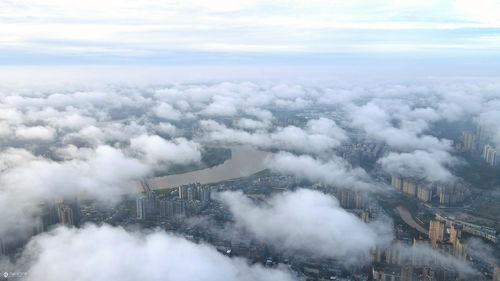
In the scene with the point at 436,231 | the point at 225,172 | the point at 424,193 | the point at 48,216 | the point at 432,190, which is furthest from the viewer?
the point at 225,172

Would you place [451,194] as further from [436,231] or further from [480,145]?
[480,145]

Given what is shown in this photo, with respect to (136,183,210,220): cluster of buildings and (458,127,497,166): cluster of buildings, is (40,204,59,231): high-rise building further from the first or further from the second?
(458,127,497,166): cluster of buildings

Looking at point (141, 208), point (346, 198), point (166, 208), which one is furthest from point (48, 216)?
point (346, 198)

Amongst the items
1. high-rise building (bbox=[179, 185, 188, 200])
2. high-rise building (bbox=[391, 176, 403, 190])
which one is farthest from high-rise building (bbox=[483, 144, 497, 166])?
high-rise building (bbox=[179, 185, 188, 200])

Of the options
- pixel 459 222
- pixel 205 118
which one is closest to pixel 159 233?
pixel 459 222

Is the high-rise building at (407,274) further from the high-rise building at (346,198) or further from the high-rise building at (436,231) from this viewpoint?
the high-rise building at (346,198)

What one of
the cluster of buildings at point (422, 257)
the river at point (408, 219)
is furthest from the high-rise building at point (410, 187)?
the cluster of buildings at point (422, 257)

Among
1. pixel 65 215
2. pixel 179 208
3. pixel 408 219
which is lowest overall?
pixel 408 219

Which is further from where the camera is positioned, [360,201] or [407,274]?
[360,201]
